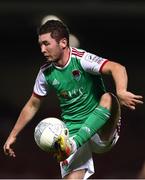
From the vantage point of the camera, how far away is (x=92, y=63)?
17.8 feet

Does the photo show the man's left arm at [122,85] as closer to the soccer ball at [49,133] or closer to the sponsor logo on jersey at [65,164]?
the soccer ball at [49,133]

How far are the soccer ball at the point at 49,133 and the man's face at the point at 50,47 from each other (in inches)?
17.8

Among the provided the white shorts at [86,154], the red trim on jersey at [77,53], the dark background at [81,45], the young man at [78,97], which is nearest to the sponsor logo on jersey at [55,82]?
the young man at [78,97]

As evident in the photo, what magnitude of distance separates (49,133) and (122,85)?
0.60 meters

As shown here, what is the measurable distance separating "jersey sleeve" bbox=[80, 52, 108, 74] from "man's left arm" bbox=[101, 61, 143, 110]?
0.11 feet

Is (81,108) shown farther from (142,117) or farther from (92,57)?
(142,117)

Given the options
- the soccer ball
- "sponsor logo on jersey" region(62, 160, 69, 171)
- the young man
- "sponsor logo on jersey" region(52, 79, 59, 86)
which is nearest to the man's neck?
the young man

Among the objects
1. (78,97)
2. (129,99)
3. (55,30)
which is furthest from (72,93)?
(129,99)

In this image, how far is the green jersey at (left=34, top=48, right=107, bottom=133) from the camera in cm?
557

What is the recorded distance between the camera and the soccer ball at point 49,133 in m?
Result: 5.32

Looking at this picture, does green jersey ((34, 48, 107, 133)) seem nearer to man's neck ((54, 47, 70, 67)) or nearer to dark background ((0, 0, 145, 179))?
man's neck ((54, 47, 70, 67))

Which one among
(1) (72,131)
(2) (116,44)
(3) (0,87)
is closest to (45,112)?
(3) (0,87)

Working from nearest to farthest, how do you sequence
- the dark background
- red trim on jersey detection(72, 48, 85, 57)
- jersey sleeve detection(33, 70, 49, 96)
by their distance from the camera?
1. red trim on jersey detection(72, 48, 85, 57)
2. jersey sleeve detection(33, 70, 49, 96)
3. the dark background

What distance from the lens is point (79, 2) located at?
10.5 meters
